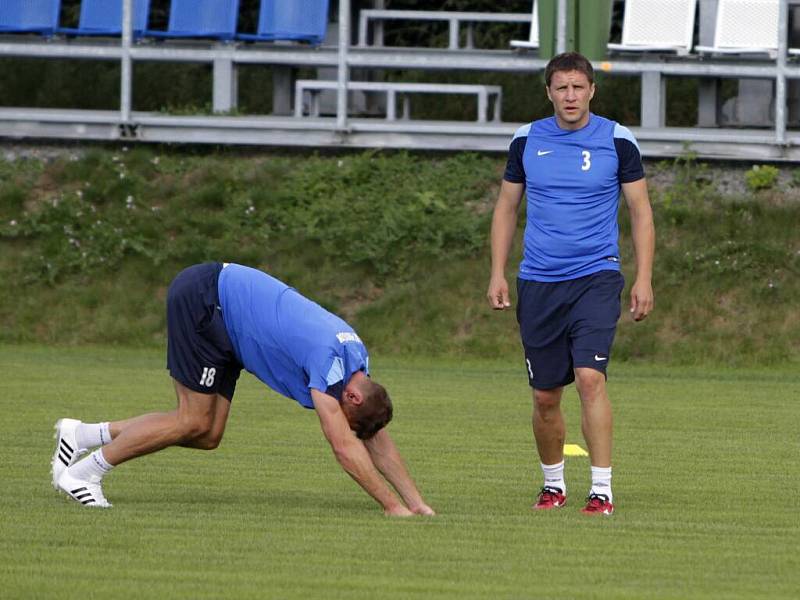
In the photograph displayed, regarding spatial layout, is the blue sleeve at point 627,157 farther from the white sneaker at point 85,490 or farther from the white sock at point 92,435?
the white sneaker at point 85,490

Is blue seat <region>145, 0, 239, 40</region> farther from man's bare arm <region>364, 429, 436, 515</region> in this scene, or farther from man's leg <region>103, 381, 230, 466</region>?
man's bare arm <region>364, 429, 436, 515</region>

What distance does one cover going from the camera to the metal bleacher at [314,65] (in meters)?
19.2

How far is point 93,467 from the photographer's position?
330 inches

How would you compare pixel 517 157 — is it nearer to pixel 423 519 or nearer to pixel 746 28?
pixel 423 519

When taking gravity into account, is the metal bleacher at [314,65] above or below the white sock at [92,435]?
above

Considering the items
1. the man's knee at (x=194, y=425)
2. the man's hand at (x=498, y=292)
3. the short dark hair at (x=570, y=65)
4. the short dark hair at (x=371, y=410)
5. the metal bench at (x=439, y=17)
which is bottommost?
the man's knee at (x=194, y=425)

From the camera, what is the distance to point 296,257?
19.0m

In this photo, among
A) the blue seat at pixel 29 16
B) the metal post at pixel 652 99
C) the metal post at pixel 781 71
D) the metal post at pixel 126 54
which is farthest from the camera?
the blue seat at pixel 29 16

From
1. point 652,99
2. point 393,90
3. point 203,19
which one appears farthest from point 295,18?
point 652,99

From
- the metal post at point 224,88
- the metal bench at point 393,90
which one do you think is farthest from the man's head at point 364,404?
the metal post at point 224,88

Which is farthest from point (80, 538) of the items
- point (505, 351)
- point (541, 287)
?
point (505, 351)

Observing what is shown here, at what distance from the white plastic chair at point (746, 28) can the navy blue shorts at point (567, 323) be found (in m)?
10.9

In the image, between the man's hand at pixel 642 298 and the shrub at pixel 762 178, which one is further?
the shrub at pixel 762 178

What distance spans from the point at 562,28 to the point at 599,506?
36.8 ft
